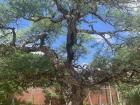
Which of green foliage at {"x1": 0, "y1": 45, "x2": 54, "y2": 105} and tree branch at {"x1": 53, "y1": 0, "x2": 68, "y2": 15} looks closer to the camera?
green foliage at {"x1": 0, "y1": 45, "x2": 54, "y2": 105}

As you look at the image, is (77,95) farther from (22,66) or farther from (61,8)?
(61,8)

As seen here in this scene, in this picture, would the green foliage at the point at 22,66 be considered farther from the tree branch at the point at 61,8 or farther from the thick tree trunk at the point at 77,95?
the tree branch at the point at 61,8

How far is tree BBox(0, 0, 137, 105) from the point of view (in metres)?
6.77

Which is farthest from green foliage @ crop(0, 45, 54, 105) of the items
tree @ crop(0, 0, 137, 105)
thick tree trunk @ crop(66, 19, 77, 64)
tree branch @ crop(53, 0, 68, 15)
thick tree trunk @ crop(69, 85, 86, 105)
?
tree branch @ crop(53, 0, 68, 15)

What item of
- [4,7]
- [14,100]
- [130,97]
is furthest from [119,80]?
[14,100]

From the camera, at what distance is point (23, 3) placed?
275 inches

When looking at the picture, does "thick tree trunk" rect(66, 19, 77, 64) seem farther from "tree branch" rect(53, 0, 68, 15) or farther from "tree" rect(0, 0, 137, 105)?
"tree branch" rect(53, 0, 68, 15)

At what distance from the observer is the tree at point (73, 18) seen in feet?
22.2

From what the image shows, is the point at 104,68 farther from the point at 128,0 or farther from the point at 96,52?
the point at 128,0

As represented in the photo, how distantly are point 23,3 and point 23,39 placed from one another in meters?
0.78

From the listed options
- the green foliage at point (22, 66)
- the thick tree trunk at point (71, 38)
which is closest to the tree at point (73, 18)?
the thick tree trunk at point (71, 38)

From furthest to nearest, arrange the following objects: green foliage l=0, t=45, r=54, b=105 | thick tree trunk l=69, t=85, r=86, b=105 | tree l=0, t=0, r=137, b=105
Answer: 1. thick tree trunk l=69, t=85, r=86, b=105
2. tree l=0, t=0, r=137, b=105
3. green foliage l=0, t=45, r=54, b=105

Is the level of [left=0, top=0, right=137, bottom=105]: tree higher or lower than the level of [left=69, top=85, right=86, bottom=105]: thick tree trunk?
A: higher

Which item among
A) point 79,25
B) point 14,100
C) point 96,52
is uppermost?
point 79,25
